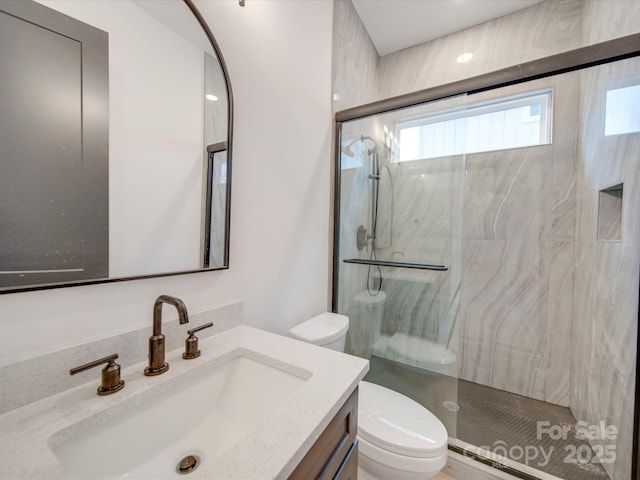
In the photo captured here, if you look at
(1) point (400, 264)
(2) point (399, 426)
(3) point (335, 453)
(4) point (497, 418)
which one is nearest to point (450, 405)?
(4) point (497, 418)

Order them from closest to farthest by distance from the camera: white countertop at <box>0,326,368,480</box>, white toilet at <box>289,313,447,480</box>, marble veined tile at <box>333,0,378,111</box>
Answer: white countertop at <box>0,326,368,480</box> < white toilet at <box>289,313,447,480</box> < marble veined tile at <box>333,0,378,111</box>

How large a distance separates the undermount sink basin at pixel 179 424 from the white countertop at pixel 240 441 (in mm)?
20

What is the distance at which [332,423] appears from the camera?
599mm

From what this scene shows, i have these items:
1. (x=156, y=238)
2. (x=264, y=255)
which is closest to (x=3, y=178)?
(x=156, y=238)

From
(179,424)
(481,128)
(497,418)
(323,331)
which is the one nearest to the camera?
(179,424)

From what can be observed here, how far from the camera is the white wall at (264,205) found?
1.97 ft

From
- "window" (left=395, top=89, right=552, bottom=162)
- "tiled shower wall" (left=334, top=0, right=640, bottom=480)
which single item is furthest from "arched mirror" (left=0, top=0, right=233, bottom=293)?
"window" (left=395, top=89, right=552, bottom=162)

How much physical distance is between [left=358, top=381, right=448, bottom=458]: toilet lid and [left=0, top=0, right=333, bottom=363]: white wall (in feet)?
1.78

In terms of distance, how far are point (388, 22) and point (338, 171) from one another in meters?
1.44

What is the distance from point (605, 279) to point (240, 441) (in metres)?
1.98

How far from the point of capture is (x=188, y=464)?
0.59 meters

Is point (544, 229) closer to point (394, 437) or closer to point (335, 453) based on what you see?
point (394, 437)

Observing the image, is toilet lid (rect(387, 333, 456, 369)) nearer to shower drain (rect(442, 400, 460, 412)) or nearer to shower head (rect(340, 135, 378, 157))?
shower drain (rect(442, 400, 460, 412))

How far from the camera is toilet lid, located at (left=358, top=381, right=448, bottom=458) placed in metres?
0.98
